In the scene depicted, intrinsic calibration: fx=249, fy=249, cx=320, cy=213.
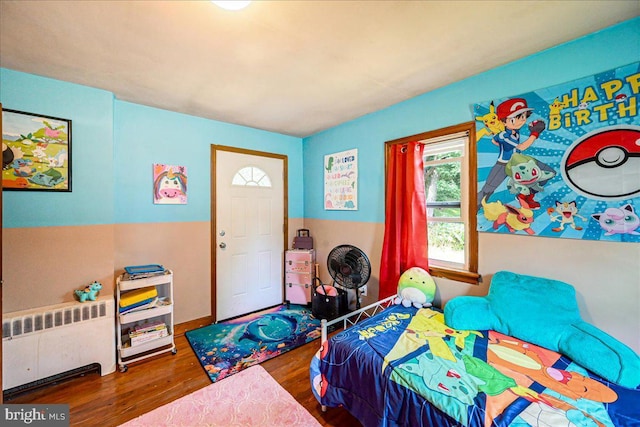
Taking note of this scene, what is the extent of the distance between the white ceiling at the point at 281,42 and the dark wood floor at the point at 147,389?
2325 mm

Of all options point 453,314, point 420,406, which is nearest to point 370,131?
point 453,314

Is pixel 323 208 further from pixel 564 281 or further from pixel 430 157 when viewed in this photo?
pixel 564 281

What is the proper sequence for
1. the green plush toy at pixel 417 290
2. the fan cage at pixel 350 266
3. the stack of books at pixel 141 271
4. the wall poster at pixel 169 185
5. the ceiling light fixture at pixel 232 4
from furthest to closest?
the wall poster at pixel 169 185
the fan cage at pixel 350 266
the stack of books at pixel 141 271
the green plush toy at pixel 417 290
the ceiling light fixture at pixel 232 4

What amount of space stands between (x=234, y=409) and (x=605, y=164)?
2727 mm

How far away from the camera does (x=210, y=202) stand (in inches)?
112

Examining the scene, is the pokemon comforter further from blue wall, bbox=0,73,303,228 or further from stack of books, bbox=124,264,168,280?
blue wall, bbox=0,73,303,228

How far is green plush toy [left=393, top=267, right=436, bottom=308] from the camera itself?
207 cm

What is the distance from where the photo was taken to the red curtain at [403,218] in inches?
89.3

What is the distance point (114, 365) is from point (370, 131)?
124 inches

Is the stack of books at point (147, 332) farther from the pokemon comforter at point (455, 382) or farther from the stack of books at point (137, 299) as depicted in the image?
the pokemon comforter at point (455, 382)

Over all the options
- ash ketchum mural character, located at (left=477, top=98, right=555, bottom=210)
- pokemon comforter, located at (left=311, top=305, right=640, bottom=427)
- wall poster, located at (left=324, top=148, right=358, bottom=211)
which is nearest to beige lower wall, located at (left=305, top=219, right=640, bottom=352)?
ash ketchum mural character, located at (left=477, top=98, right=555, bottom=210)

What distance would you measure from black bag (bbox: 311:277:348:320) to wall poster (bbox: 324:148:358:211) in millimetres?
1014

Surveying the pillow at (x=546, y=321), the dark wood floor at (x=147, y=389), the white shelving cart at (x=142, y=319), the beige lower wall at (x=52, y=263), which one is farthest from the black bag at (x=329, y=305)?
the beige lower wall at (x=52, y=263)

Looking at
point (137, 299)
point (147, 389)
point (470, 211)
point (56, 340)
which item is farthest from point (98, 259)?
point (470, 211)
